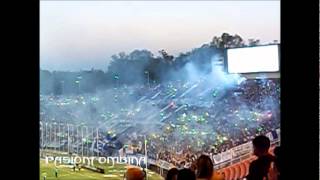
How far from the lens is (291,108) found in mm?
1301

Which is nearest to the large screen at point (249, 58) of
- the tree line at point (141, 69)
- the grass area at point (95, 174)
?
the tree line at point (141, 69)

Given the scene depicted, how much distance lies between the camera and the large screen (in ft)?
4.52

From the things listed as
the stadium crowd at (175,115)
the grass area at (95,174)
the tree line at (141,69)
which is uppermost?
the tree line at (141,69)

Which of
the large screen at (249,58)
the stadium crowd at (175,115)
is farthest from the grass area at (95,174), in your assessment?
the large screen at (249,58)

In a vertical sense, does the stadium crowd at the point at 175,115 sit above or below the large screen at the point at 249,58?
below

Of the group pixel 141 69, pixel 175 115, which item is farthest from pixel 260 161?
pixel 141 69

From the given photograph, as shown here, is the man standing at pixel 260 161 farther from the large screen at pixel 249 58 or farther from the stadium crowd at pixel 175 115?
the large screen at pixel 249 58

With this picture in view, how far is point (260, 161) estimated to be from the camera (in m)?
1.45

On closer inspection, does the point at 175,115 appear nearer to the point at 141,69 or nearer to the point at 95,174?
the point at 141,69

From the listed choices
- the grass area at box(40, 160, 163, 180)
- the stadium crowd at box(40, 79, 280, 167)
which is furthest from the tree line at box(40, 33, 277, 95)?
the grass area at box(40, 160, 163, 180)

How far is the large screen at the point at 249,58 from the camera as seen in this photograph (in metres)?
1.38

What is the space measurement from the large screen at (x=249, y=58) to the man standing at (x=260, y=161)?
0.79ft
